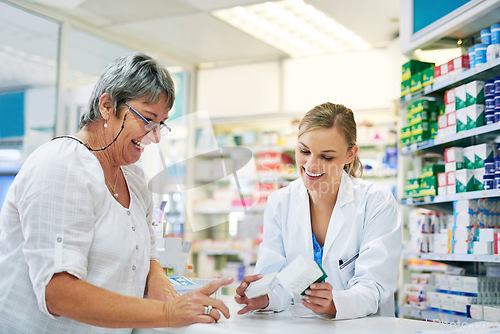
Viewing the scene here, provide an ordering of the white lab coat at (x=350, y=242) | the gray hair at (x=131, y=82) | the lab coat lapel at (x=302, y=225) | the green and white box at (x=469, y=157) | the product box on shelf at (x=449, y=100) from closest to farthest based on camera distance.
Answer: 1. the gray hair at (x=131, y=82)
2. the white lab coat at (x=350, y=242)
3. the lab coat lapel at (x=302, y=225)
4. the green and white box at (x=469, y=157)
5. the product box on shelf at (x=449, y=100)

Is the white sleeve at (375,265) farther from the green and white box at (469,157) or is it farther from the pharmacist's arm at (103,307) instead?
the green and white box at (469,157)

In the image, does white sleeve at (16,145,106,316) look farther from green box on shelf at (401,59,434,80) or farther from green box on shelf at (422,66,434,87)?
green box on shelf at (401,59,434,80)

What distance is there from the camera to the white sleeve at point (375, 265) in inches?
74.0

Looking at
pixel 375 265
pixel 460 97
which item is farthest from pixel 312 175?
pixel 460 97

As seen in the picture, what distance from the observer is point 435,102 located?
12.1ft

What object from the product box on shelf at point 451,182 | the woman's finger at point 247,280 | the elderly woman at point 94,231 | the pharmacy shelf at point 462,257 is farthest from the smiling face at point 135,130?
the product box on shelf at point 451,182

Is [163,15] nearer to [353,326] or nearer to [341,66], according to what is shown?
[341,66]

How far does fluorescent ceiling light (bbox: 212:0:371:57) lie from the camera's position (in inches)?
223

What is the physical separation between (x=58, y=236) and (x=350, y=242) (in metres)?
1.20

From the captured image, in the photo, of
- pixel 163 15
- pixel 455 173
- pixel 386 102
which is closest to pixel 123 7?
pixel 163 15

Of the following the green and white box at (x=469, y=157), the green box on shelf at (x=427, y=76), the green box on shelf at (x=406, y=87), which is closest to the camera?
the green and white box at (x=469, y=157)

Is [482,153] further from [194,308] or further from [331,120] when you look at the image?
[194,308]

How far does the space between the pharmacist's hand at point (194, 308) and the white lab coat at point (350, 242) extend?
44 centimetres

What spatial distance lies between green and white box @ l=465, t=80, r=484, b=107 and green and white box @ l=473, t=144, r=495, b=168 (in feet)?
0.86
